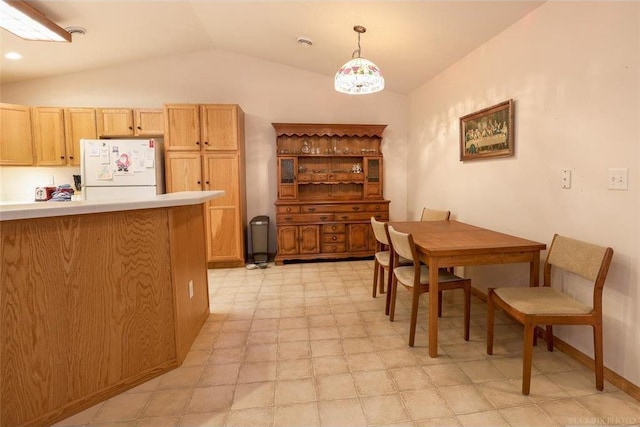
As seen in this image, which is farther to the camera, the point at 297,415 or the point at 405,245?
the point at 405,245

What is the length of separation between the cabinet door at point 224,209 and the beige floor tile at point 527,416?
132 inches

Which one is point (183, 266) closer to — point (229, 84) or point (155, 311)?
point (155, 311)

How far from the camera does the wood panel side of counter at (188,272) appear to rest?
6.49 feet

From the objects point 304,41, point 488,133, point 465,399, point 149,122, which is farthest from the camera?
point 149,122

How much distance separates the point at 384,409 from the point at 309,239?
2860mm

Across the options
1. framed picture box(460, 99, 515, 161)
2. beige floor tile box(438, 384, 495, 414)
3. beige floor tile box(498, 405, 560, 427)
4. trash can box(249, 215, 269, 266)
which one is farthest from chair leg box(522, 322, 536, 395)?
trash can box(249, 215, 269, 266)

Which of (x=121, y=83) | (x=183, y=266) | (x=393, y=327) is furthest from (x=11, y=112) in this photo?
(x=393, y=327)

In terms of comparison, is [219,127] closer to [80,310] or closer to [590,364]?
[80,310]

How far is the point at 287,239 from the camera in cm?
431

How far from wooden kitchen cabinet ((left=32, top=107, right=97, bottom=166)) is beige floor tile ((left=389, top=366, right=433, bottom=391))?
4.42 meters


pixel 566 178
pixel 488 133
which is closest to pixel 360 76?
pixel 488 133

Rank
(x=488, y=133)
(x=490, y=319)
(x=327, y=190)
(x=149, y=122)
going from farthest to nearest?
(x=327, y=190) → (x=149, y=122) → (x=488, y=133) → (x=490, y=319)

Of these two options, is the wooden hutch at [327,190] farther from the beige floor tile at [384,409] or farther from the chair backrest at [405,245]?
the beige floor tile at [384,409]

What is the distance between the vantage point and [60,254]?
148 cm
